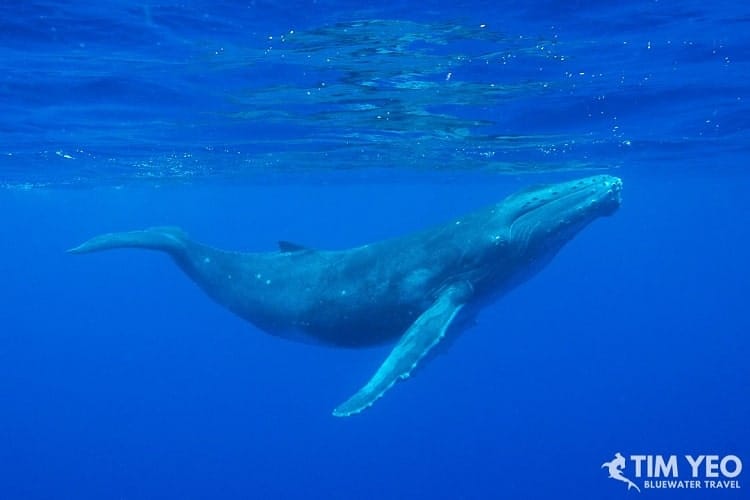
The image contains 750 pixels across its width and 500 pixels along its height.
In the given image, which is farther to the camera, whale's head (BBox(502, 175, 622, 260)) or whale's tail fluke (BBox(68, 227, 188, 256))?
whale's tail fluke (BBox(68, 227, 188, 256))

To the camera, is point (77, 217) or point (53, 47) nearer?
point (53, 47)

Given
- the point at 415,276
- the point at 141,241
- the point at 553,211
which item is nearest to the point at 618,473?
the point at 415,276

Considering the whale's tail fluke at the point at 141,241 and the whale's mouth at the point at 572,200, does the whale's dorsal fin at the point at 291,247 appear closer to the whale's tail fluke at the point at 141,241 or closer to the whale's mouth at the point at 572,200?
the whale's tail fluke at the point at 141,241

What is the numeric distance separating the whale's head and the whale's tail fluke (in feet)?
23.0

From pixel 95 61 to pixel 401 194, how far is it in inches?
1641

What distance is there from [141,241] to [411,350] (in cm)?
741

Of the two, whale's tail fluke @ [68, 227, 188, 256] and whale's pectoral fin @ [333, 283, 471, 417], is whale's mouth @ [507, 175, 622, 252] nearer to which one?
whale's pectoral fin @ [333, 283, 471, 417]

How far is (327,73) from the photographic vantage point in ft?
51.0

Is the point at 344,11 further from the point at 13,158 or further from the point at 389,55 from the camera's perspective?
the point at 13,158

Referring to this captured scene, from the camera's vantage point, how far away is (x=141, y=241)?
13.9 m

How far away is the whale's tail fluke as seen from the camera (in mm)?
13711

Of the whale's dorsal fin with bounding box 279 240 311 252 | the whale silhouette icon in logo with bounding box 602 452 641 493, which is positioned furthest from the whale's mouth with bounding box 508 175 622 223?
the whale silhouette icon in logo with bounding box 602 452 641 493

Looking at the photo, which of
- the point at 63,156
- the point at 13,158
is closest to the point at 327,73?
the point at 63,156

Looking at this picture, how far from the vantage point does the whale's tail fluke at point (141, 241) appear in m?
13.7
